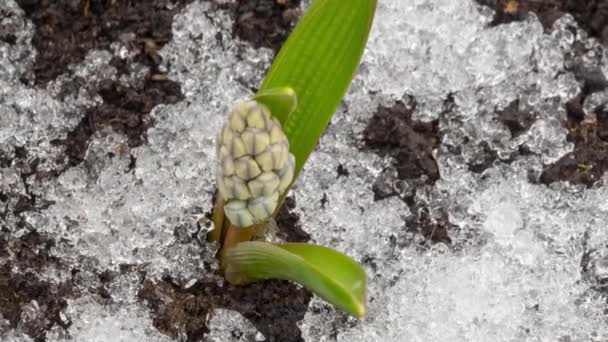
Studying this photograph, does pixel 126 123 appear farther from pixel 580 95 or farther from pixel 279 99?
pixel 580 95

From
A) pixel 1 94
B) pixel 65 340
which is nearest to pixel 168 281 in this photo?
pixel 65 340

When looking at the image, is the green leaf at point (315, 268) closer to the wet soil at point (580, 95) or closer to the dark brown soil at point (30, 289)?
the dark brown soil at point (30, 289)

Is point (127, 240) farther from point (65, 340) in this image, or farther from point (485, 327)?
point (485, 327)

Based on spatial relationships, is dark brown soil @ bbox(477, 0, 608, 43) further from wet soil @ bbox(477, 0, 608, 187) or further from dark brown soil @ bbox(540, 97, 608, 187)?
dark brown soil @ bbox(540, 97, 608, 187)

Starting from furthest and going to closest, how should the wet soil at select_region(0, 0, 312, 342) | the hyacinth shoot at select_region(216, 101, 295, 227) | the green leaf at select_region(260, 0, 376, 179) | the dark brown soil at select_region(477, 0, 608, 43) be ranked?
the dark brown soil at select_region(477, 0, 608, 43), the wet soil at select_region(0, 0, 312, 342), the green leaf at select_region(260, 0, 376, 179), the hyacinth shoot at select_region(216, 101, 295, 227)

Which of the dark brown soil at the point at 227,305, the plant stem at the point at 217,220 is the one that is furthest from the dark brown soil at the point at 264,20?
the dark brown soil at the point at 227,305

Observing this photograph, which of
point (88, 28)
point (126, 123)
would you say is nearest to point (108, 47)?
point (88, 28)

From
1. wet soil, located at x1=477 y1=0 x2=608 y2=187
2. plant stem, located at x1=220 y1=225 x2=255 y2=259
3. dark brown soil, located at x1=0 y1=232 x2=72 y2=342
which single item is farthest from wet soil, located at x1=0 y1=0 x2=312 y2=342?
wet soil, located at x1=477 y1=0 x2=608 y2=187
